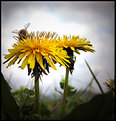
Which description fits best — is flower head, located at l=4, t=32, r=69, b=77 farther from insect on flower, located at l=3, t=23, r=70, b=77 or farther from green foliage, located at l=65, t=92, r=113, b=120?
green foliage, located at l=65, t=92, r=113, b=120

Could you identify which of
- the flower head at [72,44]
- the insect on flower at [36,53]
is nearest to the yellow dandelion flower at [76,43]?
the flower head at [72,44]

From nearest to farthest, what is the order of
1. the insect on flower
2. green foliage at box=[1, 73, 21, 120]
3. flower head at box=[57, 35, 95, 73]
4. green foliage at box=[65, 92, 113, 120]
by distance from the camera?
green foliage at box=[65, 92, 113, 120] < green foliage at box=[1, 73, 21, 120] < the insect on flower < flower head at box=[57, 35, 95, 73]

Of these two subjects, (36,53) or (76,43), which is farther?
(76,43)

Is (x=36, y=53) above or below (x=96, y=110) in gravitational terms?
above

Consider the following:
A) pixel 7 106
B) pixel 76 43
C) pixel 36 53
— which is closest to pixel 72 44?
pixel 76 43

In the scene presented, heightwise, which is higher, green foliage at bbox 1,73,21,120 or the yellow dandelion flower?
the yellow dandelion flower

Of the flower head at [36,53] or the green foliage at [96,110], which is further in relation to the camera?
the flower head at [36,53]

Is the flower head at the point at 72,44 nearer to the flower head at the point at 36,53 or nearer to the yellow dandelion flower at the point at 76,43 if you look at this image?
the yellow dandelion flower at the point at 76,43

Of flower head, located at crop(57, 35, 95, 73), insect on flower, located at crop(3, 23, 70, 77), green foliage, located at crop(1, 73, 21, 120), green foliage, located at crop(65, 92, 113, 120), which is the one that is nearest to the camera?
green foliage, located at crop(65, 92, 113, 120)

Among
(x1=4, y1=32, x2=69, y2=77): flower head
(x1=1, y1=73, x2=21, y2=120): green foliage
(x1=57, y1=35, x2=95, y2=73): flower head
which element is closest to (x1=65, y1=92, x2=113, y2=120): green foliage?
(x1=1, y1=73, x2=21, y2=120): green foliage

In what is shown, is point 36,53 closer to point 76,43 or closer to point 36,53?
point 36,53

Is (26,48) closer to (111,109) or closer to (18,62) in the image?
(18,62)
